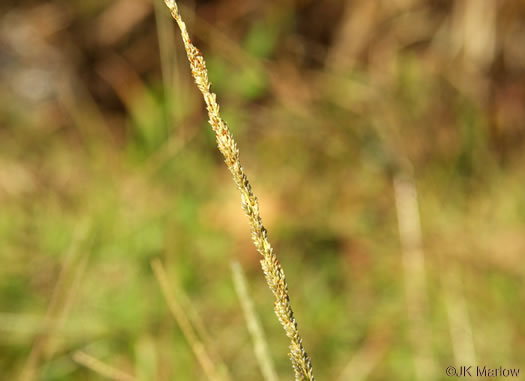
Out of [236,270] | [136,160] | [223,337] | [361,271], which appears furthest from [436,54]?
[236,270]

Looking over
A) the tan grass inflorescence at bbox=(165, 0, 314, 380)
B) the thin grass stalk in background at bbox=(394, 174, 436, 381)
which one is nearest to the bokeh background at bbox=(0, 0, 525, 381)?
the thin grass stalk in background at bbox=(394, 174, 436, 381)

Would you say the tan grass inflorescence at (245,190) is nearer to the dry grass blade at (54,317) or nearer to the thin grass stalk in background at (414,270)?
the dry grass blade at (54,317)

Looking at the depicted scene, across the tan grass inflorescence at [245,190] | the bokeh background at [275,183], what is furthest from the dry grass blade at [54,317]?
the tan grass inflorescence at [245,190]

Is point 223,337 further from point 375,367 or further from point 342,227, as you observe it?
point 342,227

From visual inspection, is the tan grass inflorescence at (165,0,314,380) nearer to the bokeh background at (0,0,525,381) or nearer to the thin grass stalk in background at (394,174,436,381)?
the bokeh background at (0,0,525,381)

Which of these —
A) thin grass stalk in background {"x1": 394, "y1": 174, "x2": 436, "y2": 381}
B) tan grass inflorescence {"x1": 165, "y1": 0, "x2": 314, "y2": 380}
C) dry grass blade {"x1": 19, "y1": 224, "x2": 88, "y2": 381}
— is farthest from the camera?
thin grass stalk in background {"x1": 394, "y1": 174, "x2": 436, "y2": 381}

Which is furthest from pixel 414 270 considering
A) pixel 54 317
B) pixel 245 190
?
pixel 245 190
